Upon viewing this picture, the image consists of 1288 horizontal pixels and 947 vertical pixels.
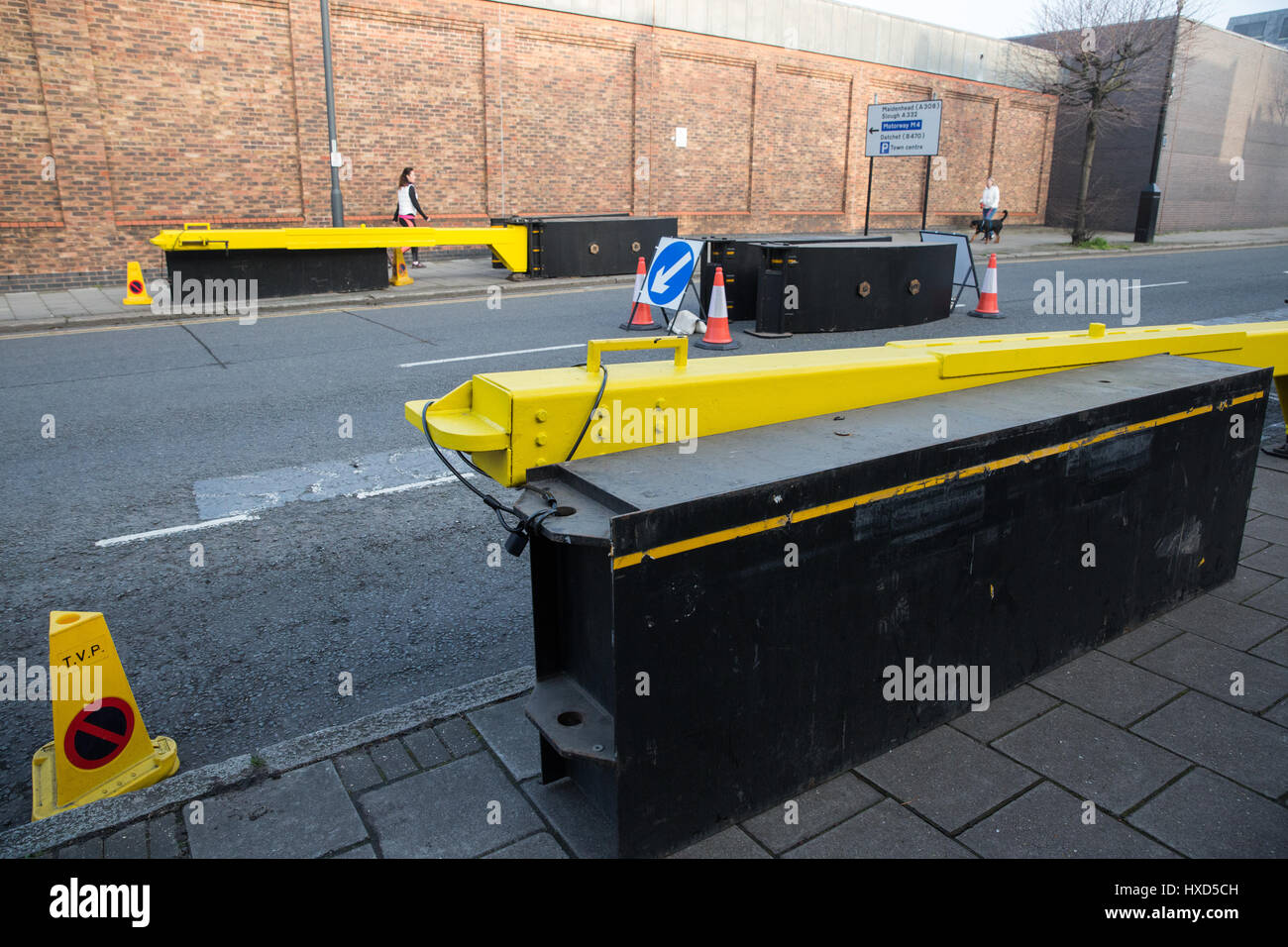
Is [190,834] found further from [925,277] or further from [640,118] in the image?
[640,118]

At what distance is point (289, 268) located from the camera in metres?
14.5

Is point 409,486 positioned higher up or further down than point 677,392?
further down

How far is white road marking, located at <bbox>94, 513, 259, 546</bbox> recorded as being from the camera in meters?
5.24

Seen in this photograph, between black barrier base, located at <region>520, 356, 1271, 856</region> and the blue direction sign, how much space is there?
6.74m

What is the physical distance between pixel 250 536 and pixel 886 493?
392 centimetres

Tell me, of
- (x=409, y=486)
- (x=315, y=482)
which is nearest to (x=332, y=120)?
(x=315, y=482)

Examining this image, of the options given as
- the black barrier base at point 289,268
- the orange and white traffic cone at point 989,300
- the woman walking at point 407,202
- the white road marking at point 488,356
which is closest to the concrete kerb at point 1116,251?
the orange and white traffic cone at point 989,300

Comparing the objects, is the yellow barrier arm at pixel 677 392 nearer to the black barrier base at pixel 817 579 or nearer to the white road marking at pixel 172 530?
the black barrier base at pixel 817 579

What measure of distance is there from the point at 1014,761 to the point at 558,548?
176cm

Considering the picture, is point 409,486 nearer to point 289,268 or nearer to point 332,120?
point 289,268

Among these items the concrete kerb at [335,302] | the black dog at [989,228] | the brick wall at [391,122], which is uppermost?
the brick wall at [391,122]

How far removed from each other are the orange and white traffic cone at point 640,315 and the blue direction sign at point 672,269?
980mm

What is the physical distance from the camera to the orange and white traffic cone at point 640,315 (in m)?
12.0

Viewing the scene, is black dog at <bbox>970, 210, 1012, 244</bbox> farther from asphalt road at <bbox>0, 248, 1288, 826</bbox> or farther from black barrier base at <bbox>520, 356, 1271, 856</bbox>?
black barrier base at <bbox>520, 356, 1271, 856</bbox>
